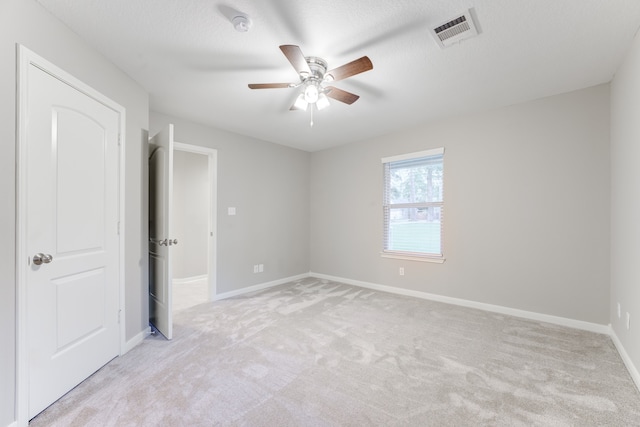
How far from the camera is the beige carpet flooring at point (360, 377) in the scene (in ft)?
5.54

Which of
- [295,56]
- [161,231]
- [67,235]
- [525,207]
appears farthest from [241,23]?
[525,207]

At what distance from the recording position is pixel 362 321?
10.5 ft

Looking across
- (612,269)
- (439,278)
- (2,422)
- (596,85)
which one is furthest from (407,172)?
(2,422)

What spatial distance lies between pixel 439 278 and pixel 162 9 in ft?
13.2

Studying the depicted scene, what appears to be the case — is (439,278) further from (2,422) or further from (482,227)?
(2,422)

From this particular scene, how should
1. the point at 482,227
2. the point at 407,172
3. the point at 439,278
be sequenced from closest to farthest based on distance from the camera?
the point at 482,227 < the point at 439,278 < the point at 407,172

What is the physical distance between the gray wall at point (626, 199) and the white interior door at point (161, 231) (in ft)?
12.3

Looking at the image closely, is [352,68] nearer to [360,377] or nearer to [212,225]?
[360,377]

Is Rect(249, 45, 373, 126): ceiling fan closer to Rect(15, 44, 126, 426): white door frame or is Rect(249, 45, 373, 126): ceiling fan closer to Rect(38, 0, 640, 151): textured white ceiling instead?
Rect(38, 0, 640, 151): textured white ceiling

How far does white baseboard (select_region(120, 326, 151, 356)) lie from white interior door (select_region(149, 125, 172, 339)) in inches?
4.3

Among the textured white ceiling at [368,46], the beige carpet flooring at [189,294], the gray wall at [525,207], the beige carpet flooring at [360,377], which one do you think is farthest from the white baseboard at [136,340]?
the gray wall at [525,207]

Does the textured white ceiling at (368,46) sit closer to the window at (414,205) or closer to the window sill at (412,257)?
the window at (414,205)

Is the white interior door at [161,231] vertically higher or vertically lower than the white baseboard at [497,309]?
higher

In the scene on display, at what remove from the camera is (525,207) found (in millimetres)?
3256
